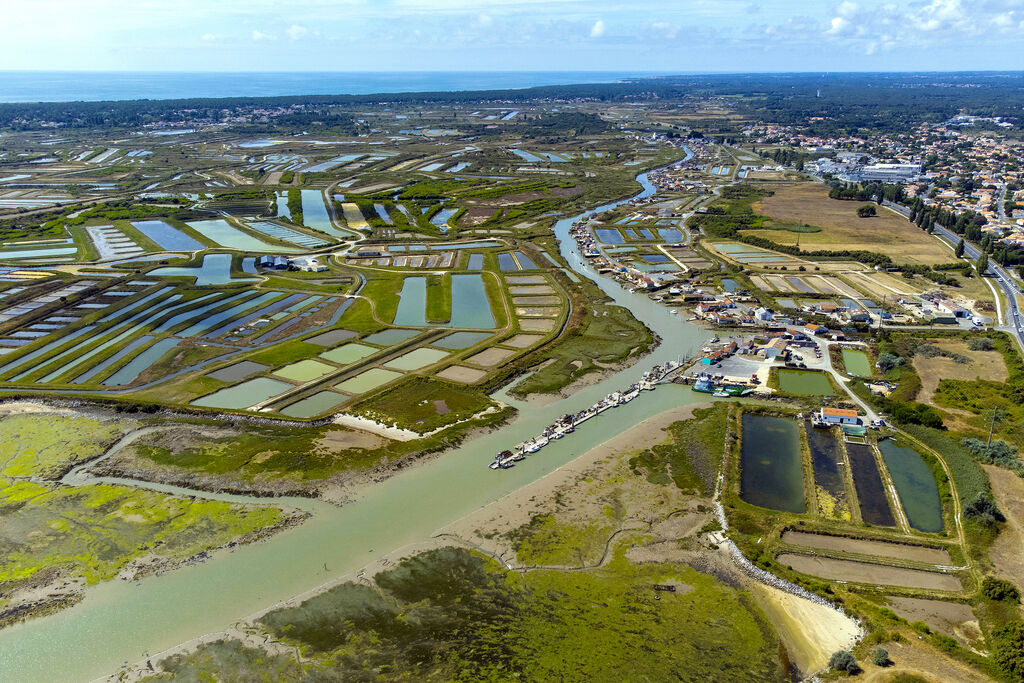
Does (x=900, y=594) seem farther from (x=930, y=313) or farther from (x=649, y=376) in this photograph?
(x=930, y=313)

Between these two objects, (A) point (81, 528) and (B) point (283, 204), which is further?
(B) point (283, 204)

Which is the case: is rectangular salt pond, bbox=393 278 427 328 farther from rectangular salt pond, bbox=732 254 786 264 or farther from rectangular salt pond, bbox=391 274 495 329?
rectangular salt pond, bbox=732 254 786 264

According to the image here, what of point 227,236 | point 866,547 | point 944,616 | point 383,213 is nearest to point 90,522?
point 866,547

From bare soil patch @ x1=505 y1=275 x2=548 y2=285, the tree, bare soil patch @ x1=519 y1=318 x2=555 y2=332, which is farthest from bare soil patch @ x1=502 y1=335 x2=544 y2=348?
the tree

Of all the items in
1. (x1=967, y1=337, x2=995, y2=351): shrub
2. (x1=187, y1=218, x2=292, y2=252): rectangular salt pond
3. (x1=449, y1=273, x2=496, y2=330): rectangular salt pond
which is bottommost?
(x1=967, y1=337, x2=995, y2=351): shrub

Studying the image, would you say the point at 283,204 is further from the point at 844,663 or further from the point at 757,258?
the point at 844,663

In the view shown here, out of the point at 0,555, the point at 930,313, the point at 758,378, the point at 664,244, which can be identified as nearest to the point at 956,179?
the point at 664,244

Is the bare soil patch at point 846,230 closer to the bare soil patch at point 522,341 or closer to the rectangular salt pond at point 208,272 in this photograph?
the bare soil patch at point 522,341

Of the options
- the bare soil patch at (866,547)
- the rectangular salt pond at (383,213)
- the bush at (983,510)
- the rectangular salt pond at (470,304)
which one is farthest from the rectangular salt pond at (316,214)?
the bush at (983,510)
